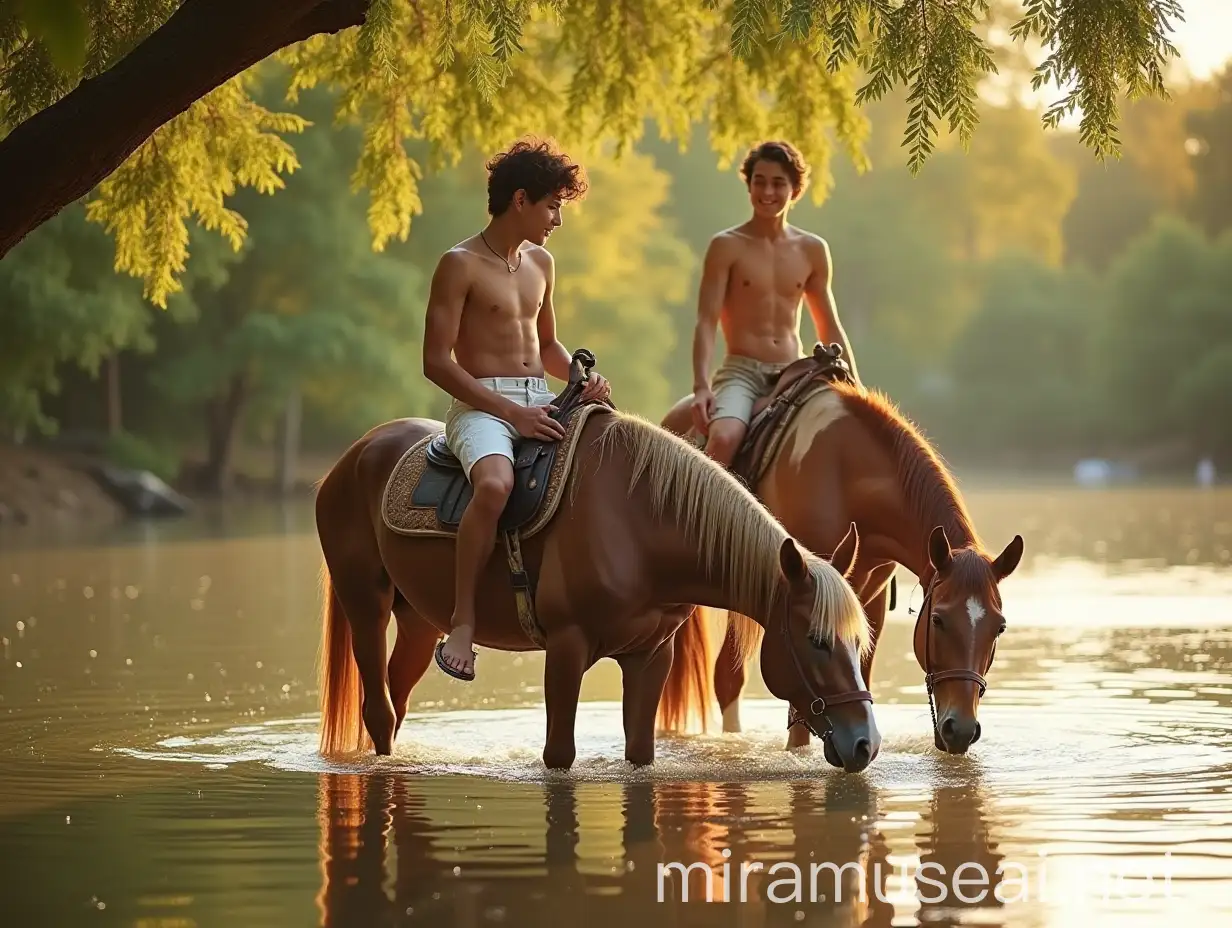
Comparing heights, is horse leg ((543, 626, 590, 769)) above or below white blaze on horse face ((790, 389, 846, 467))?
below

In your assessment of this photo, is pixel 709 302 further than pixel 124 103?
Yes

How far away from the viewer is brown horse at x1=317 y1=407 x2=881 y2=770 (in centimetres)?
715

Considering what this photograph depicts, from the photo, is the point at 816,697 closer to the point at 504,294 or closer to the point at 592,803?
the point at 592,803

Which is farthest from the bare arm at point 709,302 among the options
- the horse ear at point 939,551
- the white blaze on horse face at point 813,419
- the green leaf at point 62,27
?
the green leaf at point 62,27

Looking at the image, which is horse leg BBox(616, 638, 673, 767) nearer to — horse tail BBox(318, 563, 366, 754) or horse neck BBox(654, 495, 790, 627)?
horse neck BBox(654, 495, 790, 627)

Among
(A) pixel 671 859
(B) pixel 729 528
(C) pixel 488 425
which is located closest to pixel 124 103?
(C) pixel 488 425

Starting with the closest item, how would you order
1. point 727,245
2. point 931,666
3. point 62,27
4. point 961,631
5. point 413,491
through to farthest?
point 62,27, point 961,631, point 931,666, point 413,491, point 727,245

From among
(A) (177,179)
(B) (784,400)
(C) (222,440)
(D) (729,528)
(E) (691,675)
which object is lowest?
(E) (691,675)

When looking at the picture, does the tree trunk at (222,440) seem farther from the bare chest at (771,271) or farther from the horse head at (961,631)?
the horse head at (961,631)

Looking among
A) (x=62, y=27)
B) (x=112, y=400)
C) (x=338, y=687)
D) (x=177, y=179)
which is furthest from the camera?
(x=112, y=400)

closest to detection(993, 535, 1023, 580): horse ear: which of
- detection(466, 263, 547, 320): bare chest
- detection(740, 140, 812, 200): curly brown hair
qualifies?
detection(466, 263, 547, 320): bare chest

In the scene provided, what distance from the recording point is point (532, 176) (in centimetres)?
793

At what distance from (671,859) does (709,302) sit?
4070 mm

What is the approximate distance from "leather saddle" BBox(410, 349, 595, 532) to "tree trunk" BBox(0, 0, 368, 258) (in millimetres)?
1733
